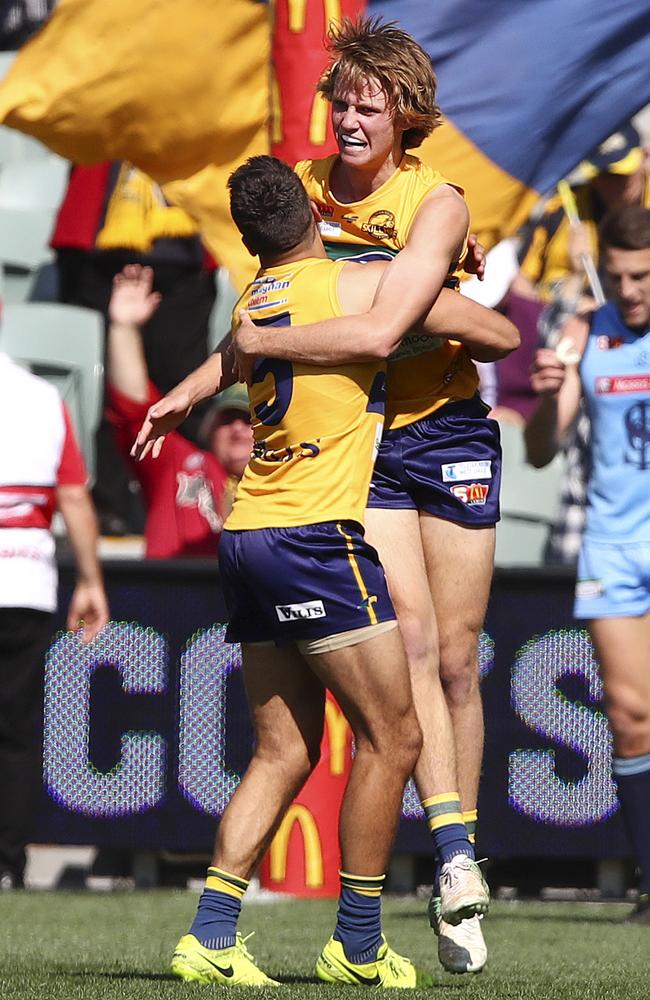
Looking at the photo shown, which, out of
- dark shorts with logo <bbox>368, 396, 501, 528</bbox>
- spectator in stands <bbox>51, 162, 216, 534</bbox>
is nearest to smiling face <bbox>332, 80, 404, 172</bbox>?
dark shorts with logo <bbox>368, 396, 501, 528</bbox>

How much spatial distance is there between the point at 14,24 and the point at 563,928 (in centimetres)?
620

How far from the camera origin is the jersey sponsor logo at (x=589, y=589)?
710 cm

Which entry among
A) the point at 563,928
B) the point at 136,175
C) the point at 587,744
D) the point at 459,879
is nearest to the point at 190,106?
the point at 136,175

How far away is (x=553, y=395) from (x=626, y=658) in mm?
1063

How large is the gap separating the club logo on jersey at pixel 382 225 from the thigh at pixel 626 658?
241cm

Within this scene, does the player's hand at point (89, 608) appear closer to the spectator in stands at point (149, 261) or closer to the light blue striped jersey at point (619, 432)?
the light blue striped jersey at point (619, 432)

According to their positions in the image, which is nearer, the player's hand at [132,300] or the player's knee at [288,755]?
the player's knee at [288,755]

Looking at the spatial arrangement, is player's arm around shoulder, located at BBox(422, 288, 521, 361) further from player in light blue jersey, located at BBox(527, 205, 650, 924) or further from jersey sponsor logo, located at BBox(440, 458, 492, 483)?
player in light blue jersey, located at BBox(527, 205, 650, 924)

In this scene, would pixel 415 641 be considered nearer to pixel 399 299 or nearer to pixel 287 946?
pixel 399 299

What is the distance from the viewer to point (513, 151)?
25.3 feet

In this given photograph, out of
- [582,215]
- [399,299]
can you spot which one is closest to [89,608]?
[399,299]

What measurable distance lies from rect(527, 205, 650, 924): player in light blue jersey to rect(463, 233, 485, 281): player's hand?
178cm

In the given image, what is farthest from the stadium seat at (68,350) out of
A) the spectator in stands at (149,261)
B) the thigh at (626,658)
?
the thigh at (626,658)

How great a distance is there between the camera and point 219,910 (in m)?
4.78
